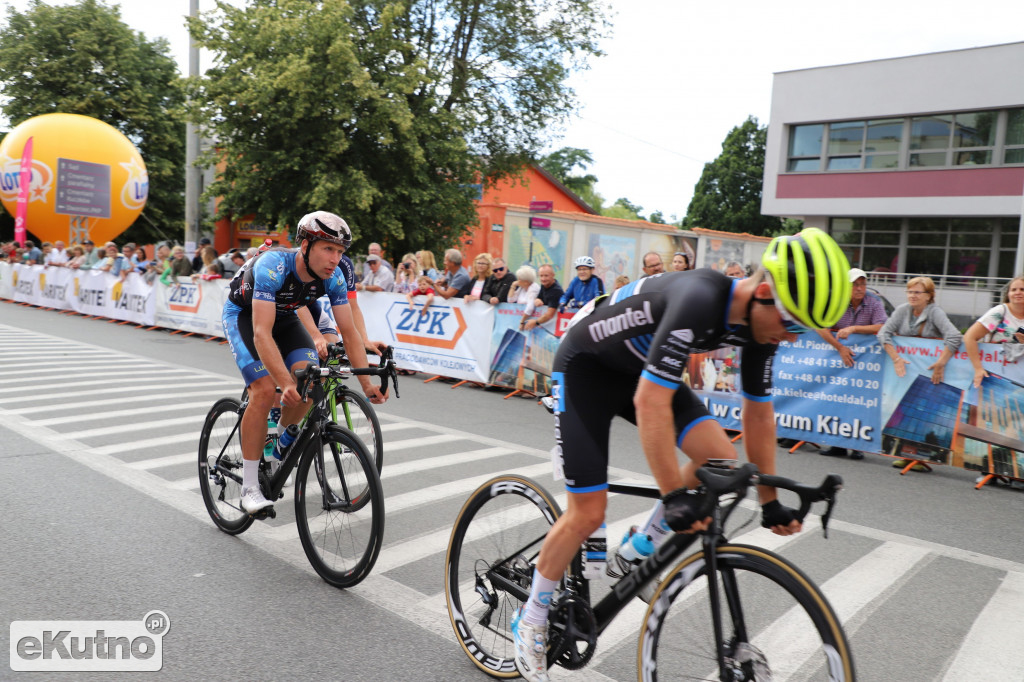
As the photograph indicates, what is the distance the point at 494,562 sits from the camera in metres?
3.40

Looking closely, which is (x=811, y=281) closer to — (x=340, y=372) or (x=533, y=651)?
(x=533, y=651)

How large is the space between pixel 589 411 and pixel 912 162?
3132 cm

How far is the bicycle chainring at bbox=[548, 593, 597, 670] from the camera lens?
9.67 feet

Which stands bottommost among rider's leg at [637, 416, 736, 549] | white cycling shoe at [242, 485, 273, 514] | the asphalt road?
the asphalt road

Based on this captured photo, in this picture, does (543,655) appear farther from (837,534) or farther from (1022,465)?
(1022,465)

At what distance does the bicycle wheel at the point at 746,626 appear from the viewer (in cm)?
230

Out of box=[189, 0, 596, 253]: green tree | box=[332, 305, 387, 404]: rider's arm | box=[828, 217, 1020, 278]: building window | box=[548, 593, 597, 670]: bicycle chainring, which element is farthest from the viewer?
box=[828, 217, 1020, 278]: building window

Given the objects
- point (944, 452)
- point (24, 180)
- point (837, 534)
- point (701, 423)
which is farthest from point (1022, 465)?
point (24, 180)

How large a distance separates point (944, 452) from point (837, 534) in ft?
9.80

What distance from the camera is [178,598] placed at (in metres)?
4.00

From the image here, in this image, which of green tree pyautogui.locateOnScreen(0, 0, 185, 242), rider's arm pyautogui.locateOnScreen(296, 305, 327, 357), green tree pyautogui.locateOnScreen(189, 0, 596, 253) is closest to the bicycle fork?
rider's arm pyautogui.locateOnScreen(296, 305, 327, 357)

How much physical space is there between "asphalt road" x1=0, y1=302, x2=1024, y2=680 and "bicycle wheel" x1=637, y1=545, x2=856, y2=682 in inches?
33.4

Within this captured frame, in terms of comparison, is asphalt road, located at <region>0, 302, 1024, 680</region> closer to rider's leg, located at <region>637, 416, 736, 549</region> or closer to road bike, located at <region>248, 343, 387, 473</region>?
road bike, located at <region>248, 343, 387, 473</region>

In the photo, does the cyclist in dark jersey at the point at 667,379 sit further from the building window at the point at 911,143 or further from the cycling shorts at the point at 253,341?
the building window at the point at 911,143
